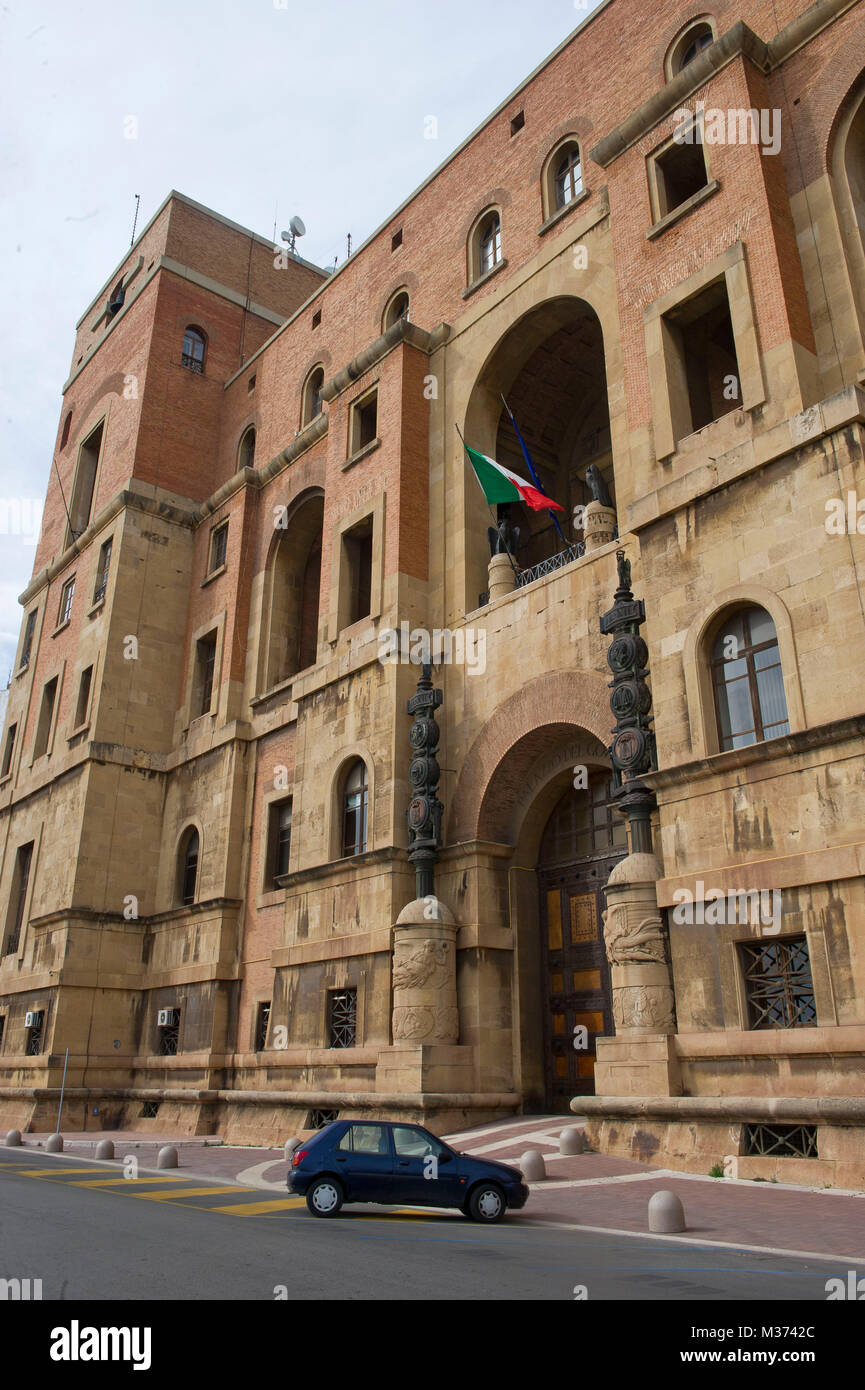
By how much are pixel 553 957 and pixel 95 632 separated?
1906 centimetres

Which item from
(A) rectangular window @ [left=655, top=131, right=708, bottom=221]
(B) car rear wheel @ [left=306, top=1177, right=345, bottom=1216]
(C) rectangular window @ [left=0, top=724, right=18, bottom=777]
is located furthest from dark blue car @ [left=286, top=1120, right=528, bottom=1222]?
(C) rectangular window @ [left=0, top=724, right=18, bottom=777]

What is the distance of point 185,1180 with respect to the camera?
1455cm

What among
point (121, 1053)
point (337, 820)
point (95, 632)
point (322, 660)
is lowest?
point (121, 1053)

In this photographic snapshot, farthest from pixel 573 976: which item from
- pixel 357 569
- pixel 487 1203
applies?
pixel 357 569

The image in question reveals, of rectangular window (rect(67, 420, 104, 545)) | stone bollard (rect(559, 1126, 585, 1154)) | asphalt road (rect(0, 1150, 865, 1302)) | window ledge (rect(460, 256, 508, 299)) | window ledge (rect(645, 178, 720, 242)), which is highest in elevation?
rectangular window (rect(67, 420, 104, 545))

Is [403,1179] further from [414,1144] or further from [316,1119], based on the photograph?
[316,1119]

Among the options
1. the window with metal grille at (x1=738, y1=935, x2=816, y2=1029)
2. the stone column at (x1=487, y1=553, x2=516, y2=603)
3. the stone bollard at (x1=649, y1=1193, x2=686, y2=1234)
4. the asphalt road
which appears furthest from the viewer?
the stone column at (x1=487, y1=553, x2=516, y2=603)

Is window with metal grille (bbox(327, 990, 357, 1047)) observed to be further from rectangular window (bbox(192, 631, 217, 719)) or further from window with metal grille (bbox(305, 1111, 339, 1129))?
rectangular window (bbox(192, 631, 217, 719))

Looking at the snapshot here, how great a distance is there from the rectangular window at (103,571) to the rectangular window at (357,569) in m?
11.1

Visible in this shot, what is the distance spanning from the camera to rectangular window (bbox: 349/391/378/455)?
81.5 ft

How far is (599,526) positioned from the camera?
59.6 ft

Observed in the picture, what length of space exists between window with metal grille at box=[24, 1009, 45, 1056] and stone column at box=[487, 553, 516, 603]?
56.8ft
